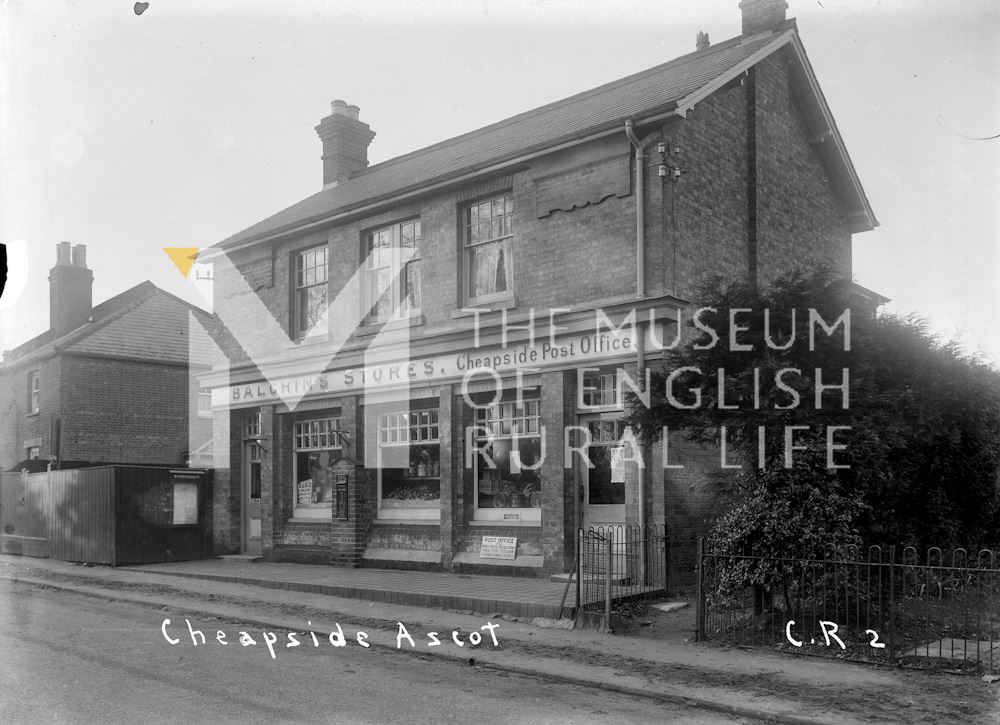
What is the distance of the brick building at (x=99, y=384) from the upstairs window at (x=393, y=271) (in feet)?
45.5

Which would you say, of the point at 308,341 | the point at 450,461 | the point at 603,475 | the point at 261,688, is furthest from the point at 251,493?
the point at 261,688

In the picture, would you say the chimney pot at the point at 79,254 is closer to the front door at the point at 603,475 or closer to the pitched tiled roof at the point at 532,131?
the pitched tiled roof at the point at 532,131

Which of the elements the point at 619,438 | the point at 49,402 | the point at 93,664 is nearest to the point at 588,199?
the point at 619,438

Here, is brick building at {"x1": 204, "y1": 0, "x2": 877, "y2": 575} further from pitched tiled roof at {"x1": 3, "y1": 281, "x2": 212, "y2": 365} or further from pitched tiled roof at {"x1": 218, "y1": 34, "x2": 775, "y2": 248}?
pitched tiled roof at {"x1": 3, "y1": 281, "x2": 212, "y2": 365}

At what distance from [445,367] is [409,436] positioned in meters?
1.77

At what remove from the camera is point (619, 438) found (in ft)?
45.6

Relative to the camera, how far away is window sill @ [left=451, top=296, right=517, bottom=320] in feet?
49.9

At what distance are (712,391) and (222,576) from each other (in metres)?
10.2

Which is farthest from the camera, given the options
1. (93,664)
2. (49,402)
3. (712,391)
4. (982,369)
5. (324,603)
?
(49,402)

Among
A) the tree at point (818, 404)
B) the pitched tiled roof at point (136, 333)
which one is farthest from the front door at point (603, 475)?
the pitched tiled roof at point (136, 333)

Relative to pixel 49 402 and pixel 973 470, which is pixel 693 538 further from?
pixel 49 402

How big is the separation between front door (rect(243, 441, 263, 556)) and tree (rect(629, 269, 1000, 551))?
12063 millimetres

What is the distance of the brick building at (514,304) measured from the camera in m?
13.8

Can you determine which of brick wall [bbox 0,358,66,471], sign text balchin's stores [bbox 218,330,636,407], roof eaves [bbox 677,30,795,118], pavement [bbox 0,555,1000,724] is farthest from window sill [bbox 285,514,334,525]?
brick wall [bbox 0,358,66,471]
